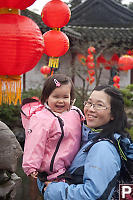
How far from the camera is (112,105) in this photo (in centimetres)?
188

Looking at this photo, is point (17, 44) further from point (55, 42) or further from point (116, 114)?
point (55, 42)

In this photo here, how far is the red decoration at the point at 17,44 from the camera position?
2.56m

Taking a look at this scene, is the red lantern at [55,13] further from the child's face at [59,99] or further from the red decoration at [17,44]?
the child's face at [59,99]

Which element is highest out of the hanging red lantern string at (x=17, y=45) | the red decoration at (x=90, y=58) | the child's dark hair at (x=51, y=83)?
the hanging red lantern string at (x=17, y=45)

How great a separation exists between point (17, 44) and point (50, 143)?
1042 mm

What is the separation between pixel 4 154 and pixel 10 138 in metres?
0.24

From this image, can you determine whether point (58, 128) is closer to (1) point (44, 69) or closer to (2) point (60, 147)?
(2) point (60, 147)

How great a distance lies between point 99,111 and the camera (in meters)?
1.85

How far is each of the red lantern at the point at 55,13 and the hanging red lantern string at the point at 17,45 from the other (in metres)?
1.45

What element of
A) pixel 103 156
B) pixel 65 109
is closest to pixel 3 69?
pixel 65 109

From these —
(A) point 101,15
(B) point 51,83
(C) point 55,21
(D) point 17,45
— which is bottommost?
(B) point 51,83

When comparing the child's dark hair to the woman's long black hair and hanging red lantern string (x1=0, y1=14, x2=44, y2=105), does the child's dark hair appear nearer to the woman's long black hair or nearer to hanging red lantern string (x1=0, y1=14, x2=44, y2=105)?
hanging red lantern string (x1=0, y1=14, x2=44, y2=105)

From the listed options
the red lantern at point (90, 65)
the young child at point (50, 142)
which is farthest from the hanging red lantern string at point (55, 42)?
the red lantern at point (90, 65)

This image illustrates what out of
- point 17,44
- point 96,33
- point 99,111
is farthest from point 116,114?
point 96,33
